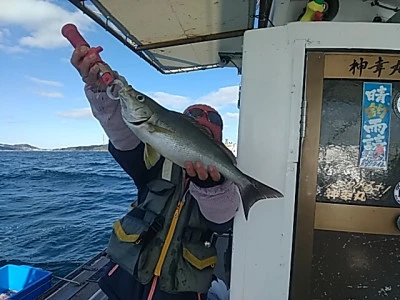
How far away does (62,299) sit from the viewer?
356 cm

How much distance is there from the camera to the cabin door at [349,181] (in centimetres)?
194

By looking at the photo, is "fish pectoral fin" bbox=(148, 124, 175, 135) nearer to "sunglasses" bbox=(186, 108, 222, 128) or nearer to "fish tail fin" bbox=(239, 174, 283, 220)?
"fish tail fin" bbox=(239, 174, 283, 220)

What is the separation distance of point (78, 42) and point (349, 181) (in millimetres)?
1460

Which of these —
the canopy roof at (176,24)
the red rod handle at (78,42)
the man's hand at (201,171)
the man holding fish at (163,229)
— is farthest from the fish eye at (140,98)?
the canopy roof at (176,24)

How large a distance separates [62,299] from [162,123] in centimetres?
287

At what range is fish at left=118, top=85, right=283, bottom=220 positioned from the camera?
137 cm

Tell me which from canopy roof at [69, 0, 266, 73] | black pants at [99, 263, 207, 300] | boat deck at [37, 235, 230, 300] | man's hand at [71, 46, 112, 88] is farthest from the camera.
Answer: boat deck at [37, 235, 230, 300]

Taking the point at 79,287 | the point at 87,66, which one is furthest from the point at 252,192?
the point at 79,287

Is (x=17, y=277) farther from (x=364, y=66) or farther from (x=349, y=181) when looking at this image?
(x=364, y=66)

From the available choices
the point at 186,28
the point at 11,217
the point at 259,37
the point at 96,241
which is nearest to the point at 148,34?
the point at 186,28

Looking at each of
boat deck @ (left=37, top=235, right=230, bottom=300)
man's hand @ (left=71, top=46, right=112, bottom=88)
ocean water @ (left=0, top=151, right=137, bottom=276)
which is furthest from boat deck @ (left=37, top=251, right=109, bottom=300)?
ocean water @ (left=0, top=151, right=137, bottom=276)

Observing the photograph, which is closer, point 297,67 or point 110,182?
point 297,67

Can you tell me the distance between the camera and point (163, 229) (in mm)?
1937

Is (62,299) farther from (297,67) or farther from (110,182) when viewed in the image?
(110,182)
